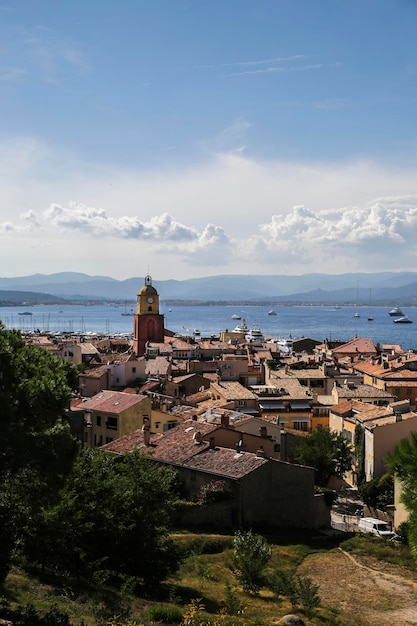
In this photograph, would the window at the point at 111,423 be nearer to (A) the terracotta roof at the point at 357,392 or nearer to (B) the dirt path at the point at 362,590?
(B) the dirt path at the point at 362,590

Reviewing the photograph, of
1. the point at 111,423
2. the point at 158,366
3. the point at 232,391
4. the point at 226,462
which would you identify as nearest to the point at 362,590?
the point at 226,462

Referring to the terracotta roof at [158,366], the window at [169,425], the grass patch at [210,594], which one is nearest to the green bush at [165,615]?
the grass patch at [210,594]

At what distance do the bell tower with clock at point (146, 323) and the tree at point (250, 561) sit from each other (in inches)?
2620

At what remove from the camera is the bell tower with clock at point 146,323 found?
89938 millimetres

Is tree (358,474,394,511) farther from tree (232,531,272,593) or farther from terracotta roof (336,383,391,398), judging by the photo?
terracotta roof (336,383,391,398)

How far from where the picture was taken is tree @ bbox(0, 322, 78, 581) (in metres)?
14.3

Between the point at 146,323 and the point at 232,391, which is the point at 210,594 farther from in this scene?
the point at 146,323

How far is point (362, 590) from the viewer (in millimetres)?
24469

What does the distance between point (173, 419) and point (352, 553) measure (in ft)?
54.4

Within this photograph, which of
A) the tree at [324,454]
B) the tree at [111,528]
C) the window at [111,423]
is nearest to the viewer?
the tree at [111,528]

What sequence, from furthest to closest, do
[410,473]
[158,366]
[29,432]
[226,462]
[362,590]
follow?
[158,366]
[226,462]
[362,590]
[410,473]
[29,432]

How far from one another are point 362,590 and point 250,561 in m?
5.05

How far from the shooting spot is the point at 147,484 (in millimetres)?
20250

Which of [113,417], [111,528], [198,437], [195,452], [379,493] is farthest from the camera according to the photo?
[113,417]
